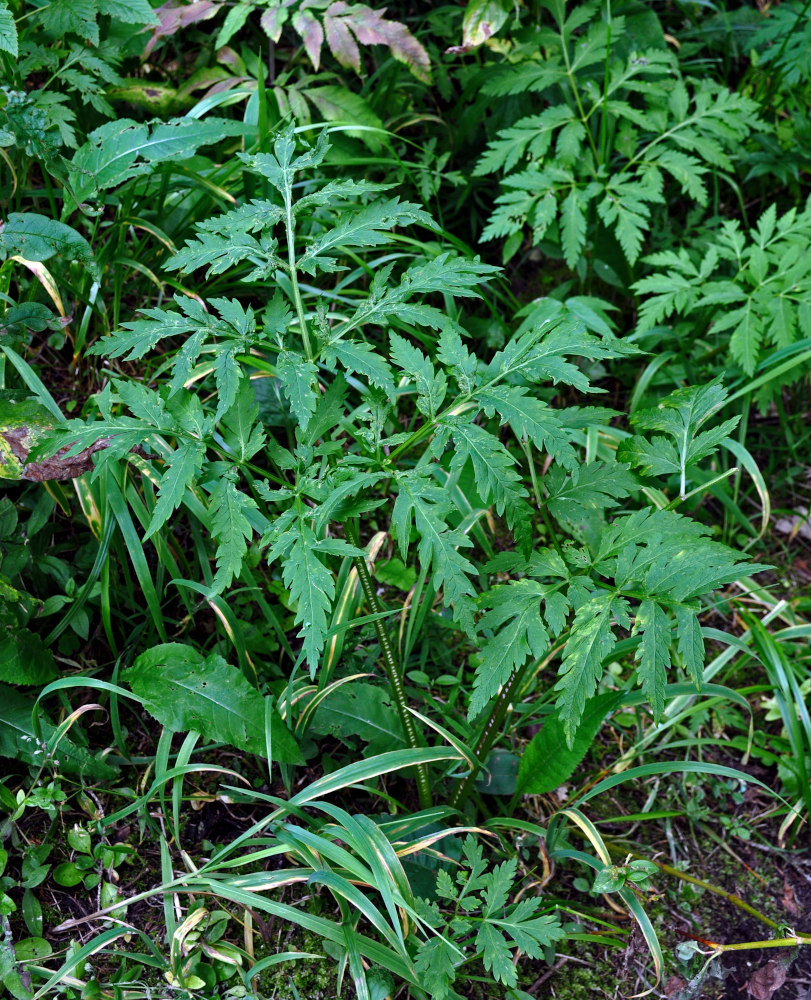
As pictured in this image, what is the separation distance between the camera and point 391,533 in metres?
2.42

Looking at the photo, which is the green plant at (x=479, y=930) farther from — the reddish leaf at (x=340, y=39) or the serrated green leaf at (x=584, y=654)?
the reddish leaf at (x=340, y=39)

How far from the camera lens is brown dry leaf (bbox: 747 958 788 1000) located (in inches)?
76.9

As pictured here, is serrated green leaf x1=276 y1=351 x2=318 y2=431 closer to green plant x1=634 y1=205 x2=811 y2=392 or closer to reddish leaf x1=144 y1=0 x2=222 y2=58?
green plant x1=634 y1=205 x2=811 y2=392

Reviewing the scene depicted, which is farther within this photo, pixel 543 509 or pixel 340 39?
pixel 340 39

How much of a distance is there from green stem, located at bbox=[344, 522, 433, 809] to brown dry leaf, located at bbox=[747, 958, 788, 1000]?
86 cm

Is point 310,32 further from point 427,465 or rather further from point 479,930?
point 479,930

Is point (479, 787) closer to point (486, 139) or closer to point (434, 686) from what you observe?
point (434, 686)

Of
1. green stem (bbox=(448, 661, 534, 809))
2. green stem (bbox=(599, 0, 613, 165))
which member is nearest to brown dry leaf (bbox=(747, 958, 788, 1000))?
Result: green stem (bbox=(448, 661, 534, 809))

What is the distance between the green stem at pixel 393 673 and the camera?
1.72 metres

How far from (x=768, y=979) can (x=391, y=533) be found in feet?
4.72

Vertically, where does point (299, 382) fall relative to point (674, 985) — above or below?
above

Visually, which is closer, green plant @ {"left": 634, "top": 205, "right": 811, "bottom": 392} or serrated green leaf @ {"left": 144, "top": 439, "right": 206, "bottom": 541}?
serrated green leaf @ {"left": 144, "top": 439, "right": 206, "bottom": 541}

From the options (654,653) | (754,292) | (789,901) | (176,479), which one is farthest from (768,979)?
(754,292)

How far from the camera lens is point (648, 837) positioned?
7.25ft
